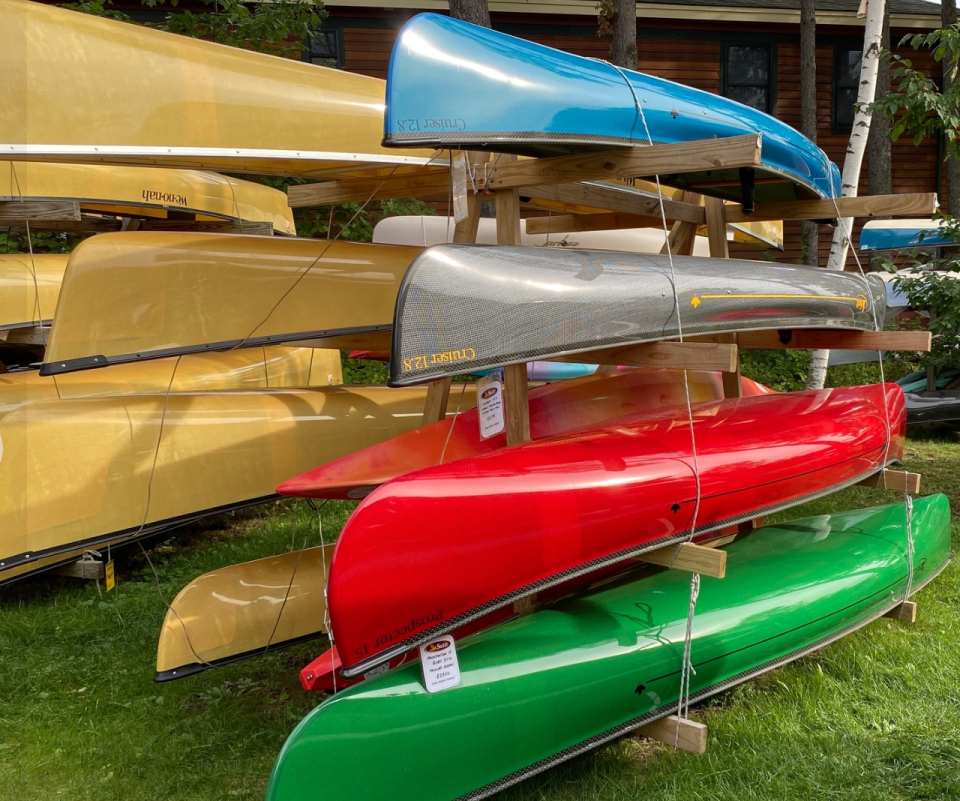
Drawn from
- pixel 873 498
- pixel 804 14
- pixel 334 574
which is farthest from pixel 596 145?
pixel 804 14

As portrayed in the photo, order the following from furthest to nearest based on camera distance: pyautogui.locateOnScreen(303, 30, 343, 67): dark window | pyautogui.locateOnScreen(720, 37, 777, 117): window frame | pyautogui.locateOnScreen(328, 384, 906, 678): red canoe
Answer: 1. pyautogui.locateOnScreen(720, 37, 777, 117): window frame
2. pyautogui.locateOnScreen(303, 30, 343, 67): dark window
3. pyautogui.locateOnScreen(328, 384, 906, 678): red canoe

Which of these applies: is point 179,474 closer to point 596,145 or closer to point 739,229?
point 596,145

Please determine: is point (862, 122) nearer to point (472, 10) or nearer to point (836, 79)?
point (472, 10)

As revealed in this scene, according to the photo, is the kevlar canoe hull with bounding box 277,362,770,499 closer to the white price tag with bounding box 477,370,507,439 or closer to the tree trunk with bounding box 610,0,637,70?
the white price tag with bounding box 477,370,507,439

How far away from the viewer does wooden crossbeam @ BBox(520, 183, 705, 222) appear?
3.99 m

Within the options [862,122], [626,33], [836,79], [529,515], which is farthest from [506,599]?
[836,79]

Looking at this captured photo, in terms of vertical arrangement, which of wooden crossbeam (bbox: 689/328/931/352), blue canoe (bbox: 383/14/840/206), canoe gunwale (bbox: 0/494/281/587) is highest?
blue canoe (bbox: 383/14/840/206)

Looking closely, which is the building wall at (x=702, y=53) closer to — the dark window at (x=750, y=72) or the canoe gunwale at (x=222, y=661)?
the dark window at (x=750, y=72)

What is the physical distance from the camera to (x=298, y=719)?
338cm

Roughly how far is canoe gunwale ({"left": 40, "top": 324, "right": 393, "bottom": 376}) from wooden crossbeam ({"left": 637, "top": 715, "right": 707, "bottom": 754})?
204 centimetres

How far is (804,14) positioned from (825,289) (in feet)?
30.4

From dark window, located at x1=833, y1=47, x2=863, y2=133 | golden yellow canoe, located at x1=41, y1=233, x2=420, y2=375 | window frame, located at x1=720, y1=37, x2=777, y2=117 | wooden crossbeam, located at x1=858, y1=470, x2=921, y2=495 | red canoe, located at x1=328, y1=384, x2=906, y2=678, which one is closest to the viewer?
red canoe, located at x1=328, y1=384, x2=906, y2=678

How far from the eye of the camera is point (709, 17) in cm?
1266

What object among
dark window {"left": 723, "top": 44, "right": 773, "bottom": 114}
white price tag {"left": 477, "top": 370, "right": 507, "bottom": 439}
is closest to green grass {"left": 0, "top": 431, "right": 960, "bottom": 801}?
white price tag {"left": 477, "top": 370, "right": 507, "bottom": 439}
